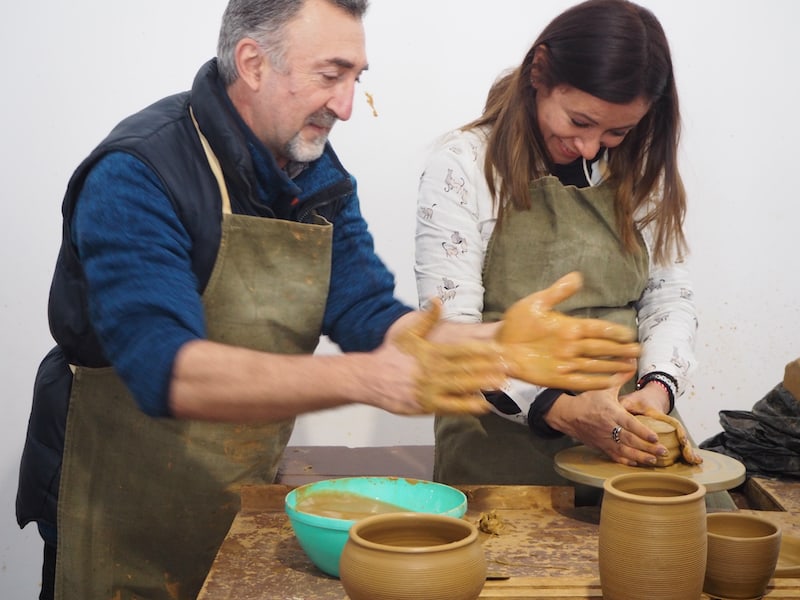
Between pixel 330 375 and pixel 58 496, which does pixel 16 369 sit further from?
pixel 330 375

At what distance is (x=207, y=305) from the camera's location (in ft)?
6.75

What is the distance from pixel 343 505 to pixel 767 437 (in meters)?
1.45

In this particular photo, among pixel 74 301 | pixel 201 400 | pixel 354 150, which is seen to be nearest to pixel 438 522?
pixel 201 400

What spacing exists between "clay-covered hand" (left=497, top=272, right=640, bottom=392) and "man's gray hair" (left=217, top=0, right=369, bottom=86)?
0.81m

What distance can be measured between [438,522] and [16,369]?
2.55 metres

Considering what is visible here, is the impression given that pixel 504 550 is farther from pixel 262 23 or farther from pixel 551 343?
pixel 262 23

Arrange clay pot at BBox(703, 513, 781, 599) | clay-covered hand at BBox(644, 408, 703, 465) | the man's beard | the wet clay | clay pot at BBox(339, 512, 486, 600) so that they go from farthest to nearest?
clay-covered hand at BBox(644, 408, 703, 465), the man's beard, the wet clay, clay pot at BBox(703, 513, 781, 599), clay pot at BBox(339, 512, 486, 600)

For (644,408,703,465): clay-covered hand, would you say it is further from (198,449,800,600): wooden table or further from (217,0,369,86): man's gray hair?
(217,0,369,86): man's gray hair

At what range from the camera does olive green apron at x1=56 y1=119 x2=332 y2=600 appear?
6.84 ft

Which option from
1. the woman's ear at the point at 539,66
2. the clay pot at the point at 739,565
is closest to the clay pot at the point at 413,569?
the clay pot at the point at 739,565

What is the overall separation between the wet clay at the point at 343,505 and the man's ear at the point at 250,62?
2.92 feet

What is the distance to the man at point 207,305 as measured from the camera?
164 centimetres

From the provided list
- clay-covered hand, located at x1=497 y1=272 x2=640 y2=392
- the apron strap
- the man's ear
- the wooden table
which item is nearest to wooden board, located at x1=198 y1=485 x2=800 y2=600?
the wooden table

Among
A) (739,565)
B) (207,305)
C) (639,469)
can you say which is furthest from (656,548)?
(207,305)
